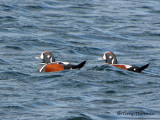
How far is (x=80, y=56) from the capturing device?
15.6 m

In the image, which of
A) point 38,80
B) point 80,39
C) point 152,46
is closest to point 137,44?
point 152,46

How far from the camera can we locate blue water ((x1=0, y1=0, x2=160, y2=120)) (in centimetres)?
916

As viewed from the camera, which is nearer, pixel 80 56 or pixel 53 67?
pixel 53 67

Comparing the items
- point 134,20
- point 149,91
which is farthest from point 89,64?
point 134,20

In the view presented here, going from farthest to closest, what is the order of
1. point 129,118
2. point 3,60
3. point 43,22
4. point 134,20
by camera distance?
point 134,20
point 43,22
point 3,60
point 129,118

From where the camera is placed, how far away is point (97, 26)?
20797mm

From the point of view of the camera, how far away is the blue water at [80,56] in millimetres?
9164

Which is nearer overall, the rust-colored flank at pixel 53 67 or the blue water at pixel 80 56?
the blue water at pixel 80 56

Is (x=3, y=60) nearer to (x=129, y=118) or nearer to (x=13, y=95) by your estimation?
(x=13, y=95)

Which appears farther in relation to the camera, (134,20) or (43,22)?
(134,20)

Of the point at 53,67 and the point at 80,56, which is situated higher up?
the point at 53,67

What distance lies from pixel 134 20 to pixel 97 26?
2.55 m

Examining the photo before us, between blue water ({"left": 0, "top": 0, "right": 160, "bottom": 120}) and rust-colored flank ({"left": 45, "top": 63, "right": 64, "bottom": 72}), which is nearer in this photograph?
blue water ({"left": 0, "top": 0, "right": 160, "bottom": 120})

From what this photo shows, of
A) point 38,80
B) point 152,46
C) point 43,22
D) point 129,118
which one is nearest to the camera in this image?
point 129,118
